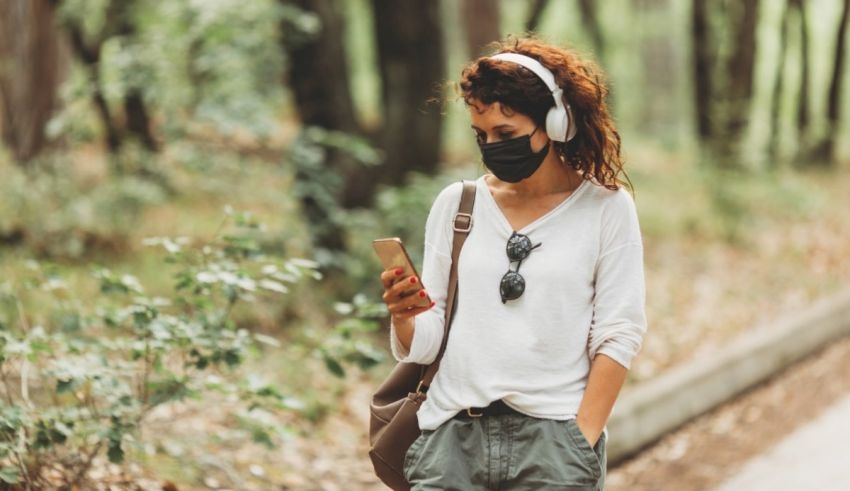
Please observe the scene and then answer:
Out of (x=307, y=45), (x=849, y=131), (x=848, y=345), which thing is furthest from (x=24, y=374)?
(x=849, y=131)

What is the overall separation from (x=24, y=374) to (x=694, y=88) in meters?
16.5

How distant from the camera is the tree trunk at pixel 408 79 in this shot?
1159cm

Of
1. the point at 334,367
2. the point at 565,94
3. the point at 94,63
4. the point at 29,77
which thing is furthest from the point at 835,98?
the point at 565,94

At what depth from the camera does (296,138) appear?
9.52 metres

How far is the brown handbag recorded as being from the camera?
3.30 metres

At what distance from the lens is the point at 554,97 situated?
3141mm

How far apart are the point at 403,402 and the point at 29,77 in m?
11.0

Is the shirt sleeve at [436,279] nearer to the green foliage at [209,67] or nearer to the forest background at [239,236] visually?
the forest background at [239,236]

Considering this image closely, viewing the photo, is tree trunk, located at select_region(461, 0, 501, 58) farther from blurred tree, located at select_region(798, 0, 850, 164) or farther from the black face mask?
the black face mask

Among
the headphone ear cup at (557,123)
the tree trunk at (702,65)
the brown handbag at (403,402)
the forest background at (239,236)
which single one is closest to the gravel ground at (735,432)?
the forest background at (239,236)

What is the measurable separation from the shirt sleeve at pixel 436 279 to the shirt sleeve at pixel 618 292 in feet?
1.60

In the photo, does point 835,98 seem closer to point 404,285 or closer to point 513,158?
point 513,158

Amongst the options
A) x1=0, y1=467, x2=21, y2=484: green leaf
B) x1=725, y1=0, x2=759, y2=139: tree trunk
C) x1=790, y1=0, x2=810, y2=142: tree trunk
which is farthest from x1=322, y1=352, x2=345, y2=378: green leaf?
x1=790, y1=0, x2=810, y2=142: tree trunk

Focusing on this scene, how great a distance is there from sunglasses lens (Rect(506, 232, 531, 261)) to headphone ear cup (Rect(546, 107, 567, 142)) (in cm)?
Result: 33
